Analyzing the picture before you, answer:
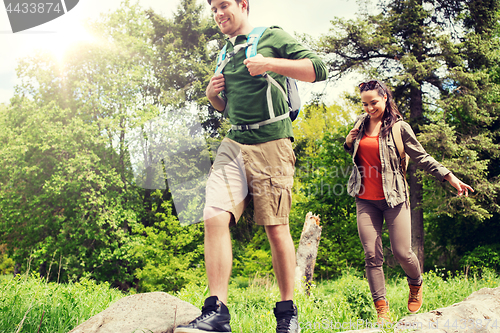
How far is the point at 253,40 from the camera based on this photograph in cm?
203

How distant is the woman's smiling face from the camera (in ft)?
9.46

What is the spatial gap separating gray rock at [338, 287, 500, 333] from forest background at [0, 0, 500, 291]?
23.7ft

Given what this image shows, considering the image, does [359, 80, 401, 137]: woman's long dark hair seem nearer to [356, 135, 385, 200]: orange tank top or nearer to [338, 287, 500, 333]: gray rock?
[356, 135, 385, 200]: orange tank top

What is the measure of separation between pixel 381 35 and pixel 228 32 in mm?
11026

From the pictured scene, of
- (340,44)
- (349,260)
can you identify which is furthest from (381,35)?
(349,260)

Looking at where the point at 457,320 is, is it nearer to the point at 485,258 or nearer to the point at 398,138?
the point at 398,138

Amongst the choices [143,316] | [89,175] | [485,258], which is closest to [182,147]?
[89,175]

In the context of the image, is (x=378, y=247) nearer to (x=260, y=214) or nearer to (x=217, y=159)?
(x=260, y=214)

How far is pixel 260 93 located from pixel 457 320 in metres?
2.39

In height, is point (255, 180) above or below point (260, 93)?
below

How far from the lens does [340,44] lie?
40.4 feet

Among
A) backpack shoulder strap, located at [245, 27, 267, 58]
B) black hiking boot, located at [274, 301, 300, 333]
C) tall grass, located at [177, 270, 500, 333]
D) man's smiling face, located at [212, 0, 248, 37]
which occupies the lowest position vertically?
tall grass, located at [177, 270, 500, 333]

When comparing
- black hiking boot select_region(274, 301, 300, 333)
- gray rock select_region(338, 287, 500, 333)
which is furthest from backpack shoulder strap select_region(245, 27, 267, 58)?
gray rock select_region(338, 287, 500, 333)

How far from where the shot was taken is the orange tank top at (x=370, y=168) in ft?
9.23
